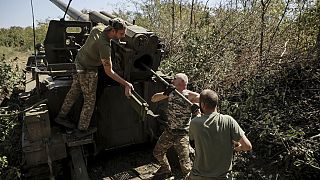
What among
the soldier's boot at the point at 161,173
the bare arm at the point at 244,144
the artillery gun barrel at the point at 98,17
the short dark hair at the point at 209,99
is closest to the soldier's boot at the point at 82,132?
the soldier's boot at the point at 161,173

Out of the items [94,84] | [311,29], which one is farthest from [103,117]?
[311,29]

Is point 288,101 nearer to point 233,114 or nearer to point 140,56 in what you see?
point 233,114

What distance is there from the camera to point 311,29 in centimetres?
670

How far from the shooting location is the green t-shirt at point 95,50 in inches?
177

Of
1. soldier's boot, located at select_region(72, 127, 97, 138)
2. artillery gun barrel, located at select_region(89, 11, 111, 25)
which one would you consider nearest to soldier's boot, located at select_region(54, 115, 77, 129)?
soldier's boot, located at select_region(72, 127, 97, 138)

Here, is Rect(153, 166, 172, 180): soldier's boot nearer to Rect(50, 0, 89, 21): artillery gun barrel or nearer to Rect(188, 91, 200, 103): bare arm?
Rect(188, 91, 200, 103): bare arm

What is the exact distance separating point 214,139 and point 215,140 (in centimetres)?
1

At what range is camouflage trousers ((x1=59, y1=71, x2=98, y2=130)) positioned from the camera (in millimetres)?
4887

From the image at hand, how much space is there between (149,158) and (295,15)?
13.5 ft

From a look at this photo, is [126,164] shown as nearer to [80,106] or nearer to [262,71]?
[80,106]

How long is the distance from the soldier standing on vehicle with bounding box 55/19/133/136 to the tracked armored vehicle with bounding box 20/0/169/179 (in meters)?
0.20

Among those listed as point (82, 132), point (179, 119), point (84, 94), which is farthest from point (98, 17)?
point (179, 119)

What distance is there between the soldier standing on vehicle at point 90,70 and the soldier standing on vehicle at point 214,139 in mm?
1601

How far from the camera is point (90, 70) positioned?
4871 mm
